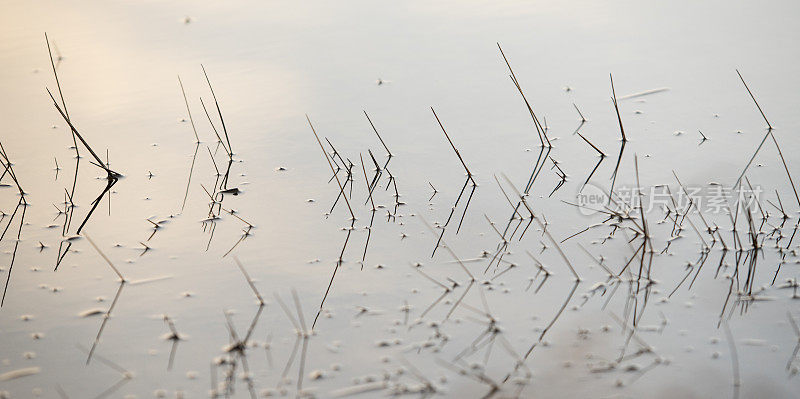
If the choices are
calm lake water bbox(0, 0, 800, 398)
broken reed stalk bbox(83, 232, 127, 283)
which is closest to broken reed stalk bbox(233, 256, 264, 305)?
calm lake water bbox(0, 0, 800, 398)

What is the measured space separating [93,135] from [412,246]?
196cm

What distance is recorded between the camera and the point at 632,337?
273cm

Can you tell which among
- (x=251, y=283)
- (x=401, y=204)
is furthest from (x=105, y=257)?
(x=401, y=204)

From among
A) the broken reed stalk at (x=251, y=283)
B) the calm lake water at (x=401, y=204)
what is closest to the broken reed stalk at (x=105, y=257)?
the calm lake water at (x=401, y=204)

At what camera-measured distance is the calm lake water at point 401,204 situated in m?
2.65

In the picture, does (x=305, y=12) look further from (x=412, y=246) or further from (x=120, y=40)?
(x=412, y=246)

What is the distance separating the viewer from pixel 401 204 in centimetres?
366

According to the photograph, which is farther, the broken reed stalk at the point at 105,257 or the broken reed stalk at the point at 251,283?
the broken reed stalk at the point at 105,257

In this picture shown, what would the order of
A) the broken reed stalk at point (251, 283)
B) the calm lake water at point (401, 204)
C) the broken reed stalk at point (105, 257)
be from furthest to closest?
the broken reed stalk at point (105, 257) < the broken reed stalk at point (251, 283) < the calm lake water at point (401, 204)

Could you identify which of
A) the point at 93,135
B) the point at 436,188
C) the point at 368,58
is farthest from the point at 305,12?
the point at 436,188

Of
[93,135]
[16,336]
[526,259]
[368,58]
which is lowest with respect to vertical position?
[16,336]

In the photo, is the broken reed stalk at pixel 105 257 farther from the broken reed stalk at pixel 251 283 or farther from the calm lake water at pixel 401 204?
the broken reed stalk at pixel 251 283

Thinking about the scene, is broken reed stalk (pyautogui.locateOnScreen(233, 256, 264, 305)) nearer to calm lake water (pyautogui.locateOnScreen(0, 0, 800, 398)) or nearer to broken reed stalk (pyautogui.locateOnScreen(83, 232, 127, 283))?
Result: calm lake water (pyautogui.locateOnScreen(0, 0, 800, 398))

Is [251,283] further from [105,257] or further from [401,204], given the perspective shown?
[401,204]
